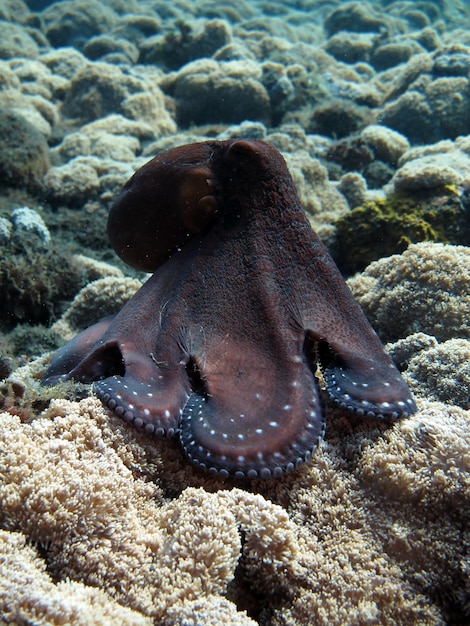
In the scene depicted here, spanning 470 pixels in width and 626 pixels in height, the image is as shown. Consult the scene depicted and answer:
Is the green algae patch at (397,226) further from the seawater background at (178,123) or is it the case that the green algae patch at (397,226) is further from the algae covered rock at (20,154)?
the algae covered rock at (20,154)

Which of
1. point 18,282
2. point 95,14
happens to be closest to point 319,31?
point 95,14

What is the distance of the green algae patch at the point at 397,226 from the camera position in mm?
4961

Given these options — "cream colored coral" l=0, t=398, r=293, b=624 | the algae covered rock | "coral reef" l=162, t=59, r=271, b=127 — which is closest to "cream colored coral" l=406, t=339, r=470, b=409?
"cream colored coral" l=0, t=398, r=293, b=624

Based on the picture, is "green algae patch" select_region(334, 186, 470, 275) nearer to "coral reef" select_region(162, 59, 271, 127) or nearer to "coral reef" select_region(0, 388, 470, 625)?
"coral reef" select_region(0, 388, 470, 625)

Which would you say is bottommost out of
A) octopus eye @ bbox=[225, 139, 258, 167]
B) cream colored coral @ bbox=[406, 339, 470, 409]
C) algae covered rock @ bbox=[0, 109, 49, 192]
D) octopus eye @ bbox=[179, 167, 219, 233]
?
algae covered rock @ bbox=[0, 109, 49, 192]

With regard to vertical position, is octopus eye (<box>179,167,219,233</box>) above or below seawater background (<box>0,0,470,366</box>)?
above

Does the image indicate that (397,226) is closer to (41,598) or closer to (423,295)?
(423,295)

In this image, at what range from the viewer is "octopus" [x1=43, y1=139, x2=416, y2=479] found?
228cm

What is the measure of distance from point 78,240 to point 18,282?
1645mm

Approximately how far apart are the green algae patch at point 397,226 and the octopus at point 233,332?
7.93 ft

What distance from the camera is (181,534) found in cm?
199

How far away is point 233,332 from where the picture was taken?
2.61 metres

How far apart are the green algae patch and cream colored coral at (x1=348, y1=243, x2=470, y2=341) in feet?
3.93

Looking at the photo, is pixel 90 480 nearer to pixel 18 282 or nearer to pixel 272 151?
pixel 272 151
